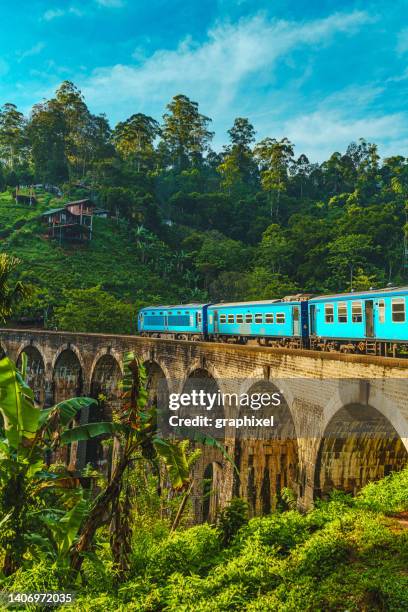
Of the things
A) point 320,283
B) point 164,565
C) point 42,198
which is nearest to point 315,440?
point 164,565

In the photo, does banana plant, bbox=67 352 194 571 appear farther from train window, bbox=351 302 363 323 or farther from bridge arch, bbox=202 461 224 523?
bridge arch, bbox=202 461 224 523

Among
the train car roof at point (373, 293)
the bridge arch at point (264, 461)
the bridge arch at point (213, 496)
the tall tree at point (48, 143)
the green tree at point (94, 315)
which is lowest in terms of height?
the bridge arch at point (213, 496)

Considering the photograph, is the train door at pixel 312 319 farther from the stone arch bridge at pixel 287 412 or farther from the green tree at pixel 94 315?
the green tree at pixel 94 315

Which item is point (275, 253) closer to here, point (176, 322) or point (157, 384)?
point (176, 322)

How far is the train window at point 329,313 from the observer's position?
60.0 ft

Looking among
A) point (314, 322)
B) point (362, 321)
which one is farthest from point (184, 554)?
point (314, 322)

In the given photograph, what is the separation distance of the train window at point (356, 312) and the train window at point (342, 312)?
537mm

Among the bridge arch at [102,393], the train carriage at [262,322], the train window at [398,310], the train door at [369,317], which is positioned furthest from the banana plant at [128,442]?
the bridge arch at [102,393]

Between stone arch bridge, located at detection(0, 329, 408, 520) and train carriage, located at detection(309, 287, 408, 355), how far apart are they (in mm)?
2536

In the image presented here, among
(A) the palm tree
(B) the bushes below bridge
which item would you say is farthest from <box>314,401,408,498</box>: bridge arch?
(A) the palm tree

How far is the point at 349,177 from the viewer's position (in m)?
96.4

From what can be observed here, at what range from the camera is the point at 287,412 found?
60.3 ft

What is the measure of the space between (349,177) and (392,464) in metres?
89.7

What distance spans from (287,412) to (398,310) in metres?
6.15
